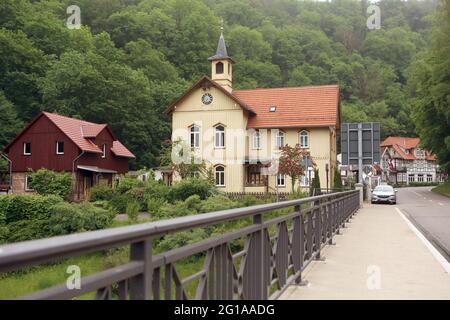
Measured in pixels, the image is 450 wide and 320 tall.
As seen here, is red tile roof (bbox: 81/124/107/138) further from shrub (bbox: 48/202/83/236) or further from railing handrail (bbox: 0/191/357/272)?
railing handrail (bbox: 0/191/357/272)

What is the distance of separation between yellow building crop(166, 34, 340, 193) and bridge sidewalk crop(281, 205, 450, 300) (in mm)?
26481

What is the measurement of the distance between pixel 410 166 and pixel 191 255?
102715mm

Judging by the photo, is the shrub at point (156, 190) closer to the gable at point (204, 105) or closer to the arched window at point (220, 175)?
the arched window at point (220, 175)

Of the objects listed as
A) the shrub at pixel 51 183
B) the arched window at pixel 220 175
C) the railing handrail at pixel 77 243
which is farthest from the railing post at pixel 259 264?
the arched window at pixel 220 175

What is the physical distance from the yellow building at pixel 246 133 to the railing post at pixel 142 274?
34924mm

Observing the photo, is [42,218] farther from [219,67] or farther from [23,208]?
[219,67]

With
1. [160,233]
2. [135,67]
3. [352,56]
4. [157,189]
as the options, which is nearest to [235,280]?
[160,233]

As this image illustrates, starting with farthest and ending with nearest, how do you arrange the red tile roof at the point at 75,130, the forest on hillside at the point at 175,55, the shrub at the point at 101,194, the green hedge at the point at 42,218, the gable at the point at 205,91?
the forest on hillside at the point at 175,55, the red tile roof at the point at 75,130, the gable at the point at 205,91, the shrub at the point at 101,194, the green hedge at the point at 42,218

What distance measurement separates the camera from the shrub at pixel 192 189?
2198 cm

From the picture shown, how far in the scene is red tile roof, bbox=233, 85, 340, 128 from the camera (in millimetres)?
38125

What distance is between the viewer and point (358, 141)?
27.2 meters

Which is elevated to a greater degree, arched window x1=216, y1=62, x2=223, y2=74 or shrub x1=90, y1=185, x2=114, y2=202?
arched window x1=216, y1=62, x2=223, y2=74

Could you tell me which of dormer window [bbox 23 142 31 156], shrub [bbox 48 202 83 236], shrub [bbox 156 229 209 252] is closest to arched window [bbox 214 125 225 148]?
dormer window [bbox 23 142 31 156]

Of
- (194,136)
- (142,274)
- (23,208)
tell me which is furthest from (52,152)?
(142,274)
